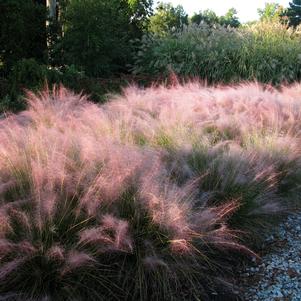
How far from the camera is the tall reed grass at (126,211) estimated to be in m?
2.65

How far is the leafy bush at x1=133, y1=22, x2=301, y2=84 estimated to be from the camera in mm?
10969

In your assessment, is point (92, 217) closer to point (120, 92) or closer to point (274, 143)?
point (274, 143)

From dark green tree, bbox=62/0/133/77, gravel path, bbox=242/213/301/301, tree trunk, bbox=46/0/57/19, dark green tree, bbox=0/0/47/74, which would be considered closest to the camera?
gravel path, bbox=242/213/301/301

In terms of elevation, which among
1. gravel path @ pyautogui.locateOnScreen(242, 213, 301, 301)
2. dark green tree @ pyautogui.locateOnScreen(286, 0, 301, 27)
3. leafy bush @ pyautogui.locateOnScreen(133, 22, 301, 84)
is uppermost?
leafy bush @ pyautogui.locateOnScreen(133, 22, 301, 84)

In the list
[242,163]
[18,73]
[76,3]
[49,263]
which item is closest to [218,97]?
[242,163]

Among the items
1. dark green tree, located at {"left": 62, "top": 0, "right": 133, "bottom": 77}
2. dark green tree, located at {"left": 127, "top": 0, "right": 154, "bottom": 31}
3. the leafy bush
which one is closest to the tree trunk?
dark green tree, located at {"left": 62, "top": 0, "right": 133, "bottom": 77}

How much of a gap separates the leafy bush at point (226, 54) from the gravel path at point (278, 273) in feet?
22.8

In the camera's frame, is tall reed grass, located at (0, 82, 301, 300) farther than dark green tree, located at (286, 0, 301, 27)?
No

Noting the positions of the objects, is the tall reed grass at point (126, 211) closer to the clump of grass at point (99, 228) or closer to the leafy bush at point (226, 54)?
the clump of grass at point (99, 228)

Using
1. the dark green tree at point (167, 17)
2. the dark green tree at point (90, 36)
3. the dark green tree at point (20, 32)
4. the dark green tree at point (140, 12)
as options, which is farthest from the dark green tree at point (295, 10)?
the dark green tree at point (90, 36)

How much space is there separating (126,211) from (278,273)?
1190 millimetres

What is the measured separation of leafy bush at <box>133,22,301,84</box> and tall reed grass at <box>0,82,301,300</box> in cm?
673

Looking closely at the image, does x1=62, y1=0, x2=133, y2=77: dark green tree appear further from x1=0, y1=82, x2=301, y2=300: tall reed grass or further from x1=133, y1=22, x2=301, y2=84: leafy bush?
x1=0, y1=82, x2=301, y2=300: tall reed grass

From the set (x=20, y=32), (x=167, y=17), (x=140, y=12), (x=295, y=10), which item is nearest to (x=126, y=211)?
(x=20, y=32)
